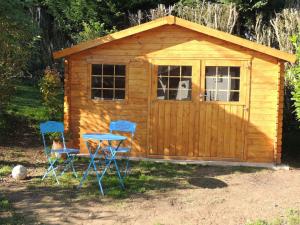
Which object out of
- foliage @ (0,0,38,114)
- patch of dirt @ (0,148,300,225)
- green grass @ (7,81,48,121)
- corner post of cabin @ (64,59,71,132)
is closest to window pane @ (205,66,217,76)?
patch of dirt @ (0,148,300,225)

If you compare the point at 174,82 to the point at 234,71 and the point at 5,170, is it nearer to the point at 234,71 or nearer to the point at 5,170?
the point at 234,71

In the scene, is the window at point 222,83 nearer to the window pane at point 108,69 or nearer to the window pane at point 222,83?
the window pane at point 222,83

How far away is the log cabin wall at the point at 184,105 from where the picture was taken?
997 centimetres

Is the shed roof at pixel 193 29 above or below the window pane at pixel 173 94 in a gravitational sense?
above

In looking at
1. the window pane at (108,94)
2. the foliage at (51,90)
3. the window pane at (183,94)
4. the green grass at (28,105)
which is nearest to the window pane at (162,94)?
the window pane at (183,94)

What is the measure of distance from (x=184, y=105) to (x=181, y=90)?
34 centimetres

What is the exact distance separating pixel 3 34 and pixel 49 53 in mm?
9363

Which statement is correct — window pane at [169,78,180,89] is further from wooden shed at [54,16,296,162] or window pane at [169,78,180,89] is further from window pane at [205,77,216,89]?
window pane at [205,77,216,89]

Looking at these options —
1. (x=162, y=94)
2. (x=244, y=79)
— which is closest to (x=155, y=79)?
(x=162, y=94)

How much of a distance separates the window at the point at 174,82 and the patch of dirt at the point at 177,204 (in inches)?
95.2

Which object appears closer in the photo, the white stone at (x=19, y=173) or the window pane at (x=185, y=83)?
the white stone at (x=19, y=173)

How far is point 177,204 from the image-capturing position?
270 inches

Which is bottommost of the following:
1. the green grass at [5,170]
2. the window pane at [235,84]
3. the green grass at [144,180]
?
the green grass at [144,180]

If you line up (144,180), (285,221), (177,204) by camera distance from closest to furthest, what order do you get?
(285,221), (177,204), (144,180)
